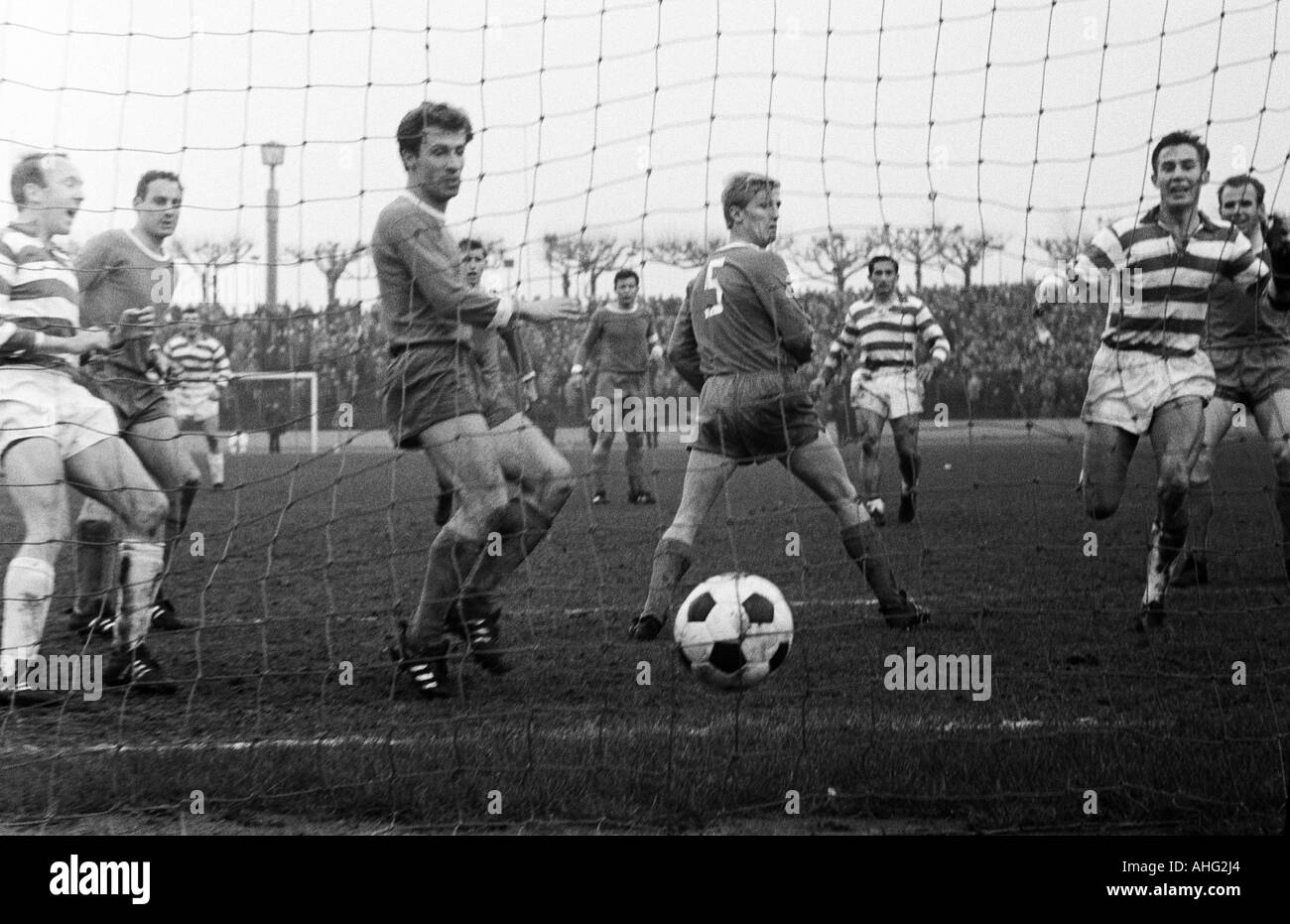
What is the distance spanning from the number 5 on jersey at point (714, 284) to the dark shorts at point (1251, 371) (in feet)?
8.11

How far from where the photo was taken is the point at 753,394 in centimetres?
589

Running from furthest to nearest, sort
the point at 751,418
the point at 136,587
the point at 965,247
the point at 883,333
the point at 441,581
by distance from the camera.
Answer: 1. the point at 883,333
2. the point at 965,247
3. the point at 751,418
4. the point at 136,587
5. the point at 441,581

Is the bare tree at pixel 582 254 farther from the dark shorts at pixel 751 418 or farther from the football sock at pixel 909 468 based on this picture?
the football sock at pixel 909 468

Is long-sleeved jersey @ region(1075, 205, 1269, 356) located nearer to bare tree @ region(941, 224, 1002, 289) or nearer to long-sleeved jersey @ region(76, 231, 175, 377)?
bare tree @ region(941, 224, 1002, 289)

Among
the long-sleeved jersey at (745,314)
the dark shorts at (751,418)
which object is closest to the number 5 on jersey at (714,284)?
the long-sleeved jersey at (745,314)

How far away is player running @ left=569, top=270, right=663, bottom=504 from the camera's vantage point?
11883mm

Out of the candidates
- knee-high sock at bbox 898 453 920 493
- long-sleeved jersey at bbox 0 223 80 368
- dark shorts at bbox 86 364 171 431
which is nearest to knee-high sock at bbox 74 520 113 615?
dark shorts at bbox 86 364 171 431

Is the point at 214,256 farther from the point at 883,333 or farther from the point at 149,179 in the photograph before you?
the point at 883,333

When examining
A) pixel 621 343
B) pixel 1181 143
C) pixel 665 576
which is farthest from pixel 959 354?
pixel 665 576

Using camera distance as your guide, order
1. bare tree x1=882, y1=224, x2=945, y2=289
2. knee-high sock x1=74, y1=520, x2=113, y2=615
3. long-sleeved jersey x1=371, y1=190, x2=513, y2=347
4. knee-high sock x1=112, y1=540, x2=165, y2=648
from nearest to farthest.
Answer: long-sleeved jersey x1=371, y1=190, x2=513, y2=347
knee-high sock x1=112, y1=540, x2=165, y2=648
knee-high sock x1=74, y1=520, x2=113, y2=615
bare tree x1=882, y1=224, x2=945, y2=289

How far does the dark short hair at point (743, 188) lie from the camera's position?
5809 mm

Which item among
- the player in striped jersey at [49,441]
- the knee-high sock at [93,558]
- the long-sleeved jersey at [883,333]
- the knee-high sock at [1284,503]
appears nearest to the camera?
the player in striped jersey at [49,441]

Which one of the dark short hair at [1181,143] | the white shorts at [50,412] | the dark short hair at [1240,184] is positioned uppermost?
the dark short hair at [1240,184]

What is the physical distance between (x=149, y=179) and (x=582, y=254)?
5.76 feet
